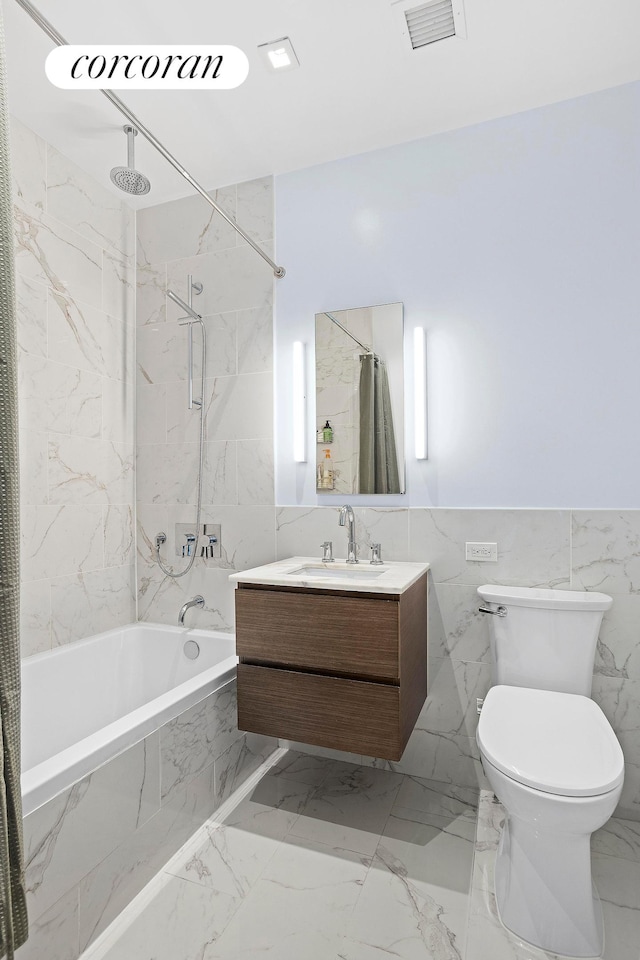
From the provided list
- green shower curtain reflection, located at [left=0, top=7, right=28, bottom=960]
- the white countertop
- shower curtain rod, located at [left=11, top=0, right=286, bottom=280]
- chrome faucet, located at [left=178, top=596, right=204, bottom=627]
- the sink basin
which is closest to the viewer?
green shower curtain reflection, located at [left=0, top=7, right=28, bottom=960]

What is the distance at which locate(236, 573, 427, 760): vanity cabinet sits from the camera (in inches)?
65.3

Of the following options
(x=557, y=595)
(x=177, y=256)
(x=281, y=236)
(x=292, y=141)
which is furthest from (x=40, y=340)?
(x=557, y=595)

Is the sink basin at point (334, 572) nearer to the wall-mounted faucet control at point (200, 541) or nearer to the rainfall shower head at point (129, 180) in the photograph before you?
the wall-mounted faucet control at point (200, 541)

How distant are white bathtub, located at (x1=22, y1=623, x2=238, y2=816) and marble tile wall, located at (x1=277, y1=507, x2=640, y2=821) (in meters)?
0.81

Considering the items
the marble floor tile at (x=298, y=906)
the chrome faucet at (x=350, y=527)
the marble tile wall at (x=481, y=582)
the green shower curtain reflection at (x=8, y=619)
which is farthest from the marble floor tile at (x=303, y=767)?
the green shower curtain reflection at (x=8, y=619)

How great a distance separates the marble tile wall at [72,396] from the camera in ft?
6.91

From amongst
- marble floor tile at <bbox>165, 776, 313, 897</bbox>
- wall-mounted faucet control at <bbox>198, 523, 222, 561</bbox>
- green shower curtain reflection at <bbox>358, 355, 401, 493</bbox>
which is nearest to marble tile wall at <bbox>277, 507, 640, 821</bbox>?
green shower curtain reflection at <bbox>358, 355, 401, 493</bbox>

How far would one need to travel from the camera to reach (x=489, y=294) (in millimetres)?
2057

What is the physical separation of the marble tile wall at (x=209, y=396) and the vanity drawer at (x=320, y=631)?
1.87 ft

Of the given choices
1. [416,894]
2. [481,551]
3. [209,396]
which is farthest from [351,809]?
[209,396]

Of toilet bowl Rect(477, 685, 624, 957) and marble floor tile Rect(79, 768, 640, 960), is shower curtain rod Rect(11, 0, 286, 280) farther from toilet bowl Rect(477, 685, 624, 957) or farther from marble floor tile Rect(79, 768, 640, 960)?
marble floor tile Rect(79, 768, 640, 960)

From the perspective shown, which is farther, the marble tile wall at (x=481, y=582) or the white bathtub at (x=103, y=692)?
the marble tile wall at (x=481, y=582)

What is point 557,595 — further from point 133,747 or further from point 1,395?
point 1,395

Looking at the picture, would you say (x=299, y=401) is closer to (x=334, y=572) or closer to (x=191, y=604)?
(x=334, y=572)
